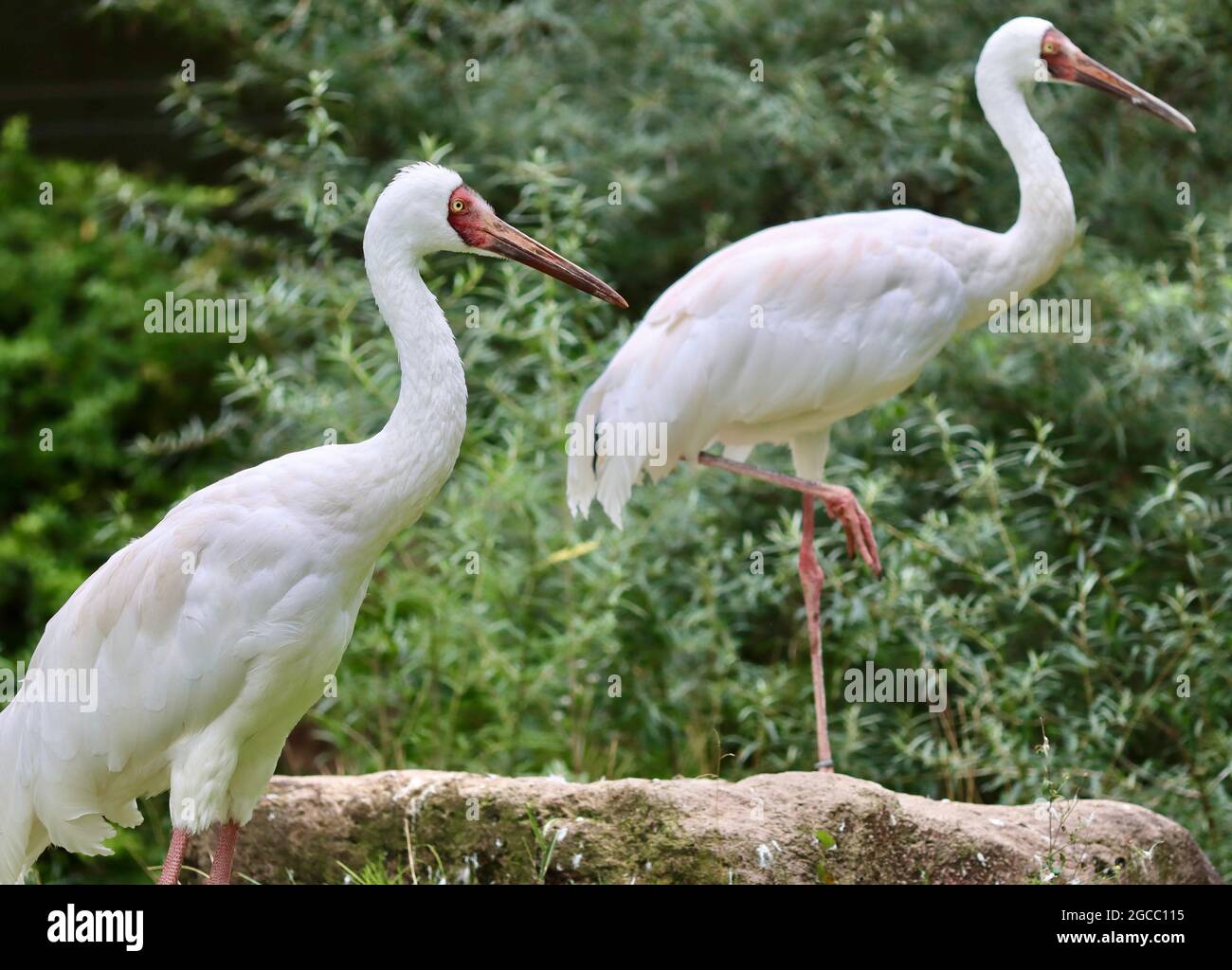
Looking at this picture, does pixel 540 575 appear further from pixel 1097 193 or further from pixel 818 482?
pixel 1097 193

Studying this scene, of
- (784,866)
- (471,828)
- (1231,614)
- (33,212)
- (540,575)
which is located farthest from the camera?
(33,212)

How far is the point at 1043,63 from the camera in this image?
643 centimetres

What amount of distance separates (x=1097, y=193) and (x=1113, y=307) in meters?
1.24

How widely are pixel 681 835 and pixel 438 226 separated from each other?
6.20 ft

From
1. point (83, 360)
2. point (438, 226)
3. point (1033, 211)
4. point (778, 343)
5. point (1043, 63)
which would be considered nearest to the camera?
point (438, 226)

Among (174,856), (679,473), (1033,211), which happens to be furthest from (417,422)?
(679,473)

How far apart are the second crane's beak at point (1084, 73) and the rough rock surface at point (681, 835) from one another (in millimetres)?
3043

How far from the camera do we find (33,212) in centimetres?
1012

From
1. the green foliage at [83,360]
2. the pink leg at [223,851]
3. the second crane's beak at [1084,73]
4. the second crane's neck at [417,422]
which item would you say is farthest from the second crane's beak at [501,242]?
the green foliage at [83,360]

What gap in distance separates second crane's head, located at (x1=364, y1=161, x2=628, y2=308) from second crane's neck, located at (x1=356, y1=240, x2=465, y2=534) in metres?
0.17

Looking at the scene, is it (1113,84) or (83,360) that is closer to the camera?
(1113,84)

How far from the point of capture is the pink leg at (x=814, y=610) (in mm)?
5891

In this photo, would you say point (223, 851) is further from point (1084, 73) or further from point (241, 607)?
point (1084, 73)

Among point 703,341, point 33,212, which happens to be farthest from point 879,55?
point 33,212
